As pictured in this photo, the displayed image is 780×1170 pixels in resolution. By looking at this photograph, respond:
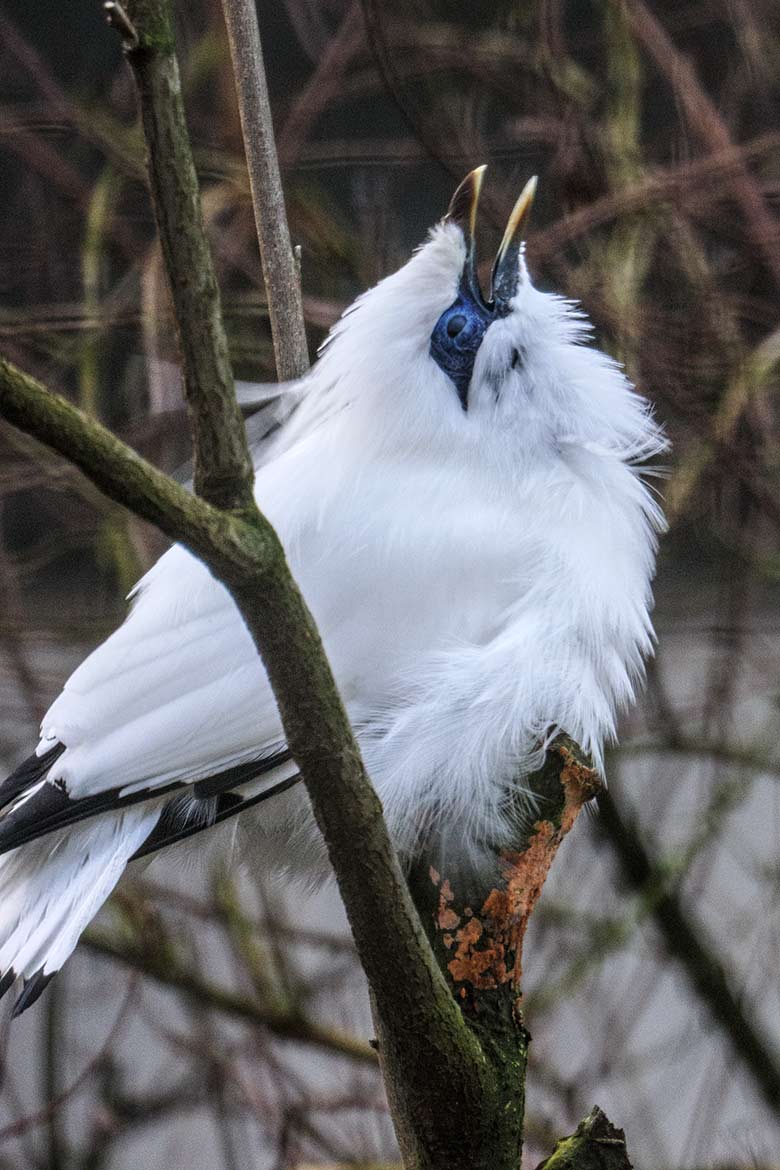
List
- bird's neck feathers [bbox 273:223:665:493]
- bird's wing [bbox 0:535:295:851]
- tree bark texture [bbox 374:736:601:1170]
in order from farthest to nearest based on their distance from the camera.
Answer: bird's neck feathers [bbox 273:223:665:493] < bird's wing [bbox 0:535:295:851] < tree bark texture [bbox 374:736:601:1170]

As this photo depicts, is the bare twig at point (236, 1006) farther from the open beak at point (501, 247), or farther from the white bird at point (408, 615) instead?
the open beak at point (501, 247)

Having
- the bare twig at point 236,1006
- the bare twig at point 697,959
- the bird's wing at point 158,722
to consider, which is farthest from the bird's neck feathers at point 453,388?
the bare twig at point 236,1006

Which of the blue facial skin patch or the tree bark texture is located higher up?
the blue facial skin patch

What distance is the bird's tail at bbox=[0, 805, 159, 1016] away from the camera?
4.79 ft

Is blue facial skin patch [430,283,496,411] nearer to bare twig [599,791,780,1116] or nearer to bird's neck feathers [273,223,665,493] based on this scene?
bird's neck feathers [273,223,665,493]

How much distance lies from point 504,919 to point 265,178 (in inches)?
34.7

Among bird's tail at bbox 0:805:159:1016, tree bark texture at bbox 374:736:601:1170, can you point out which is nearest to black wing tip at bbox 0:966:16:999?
bird's tail at bbox 0:805:159:1016

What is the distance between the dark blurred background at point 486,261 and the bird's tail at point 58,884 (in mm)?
1106

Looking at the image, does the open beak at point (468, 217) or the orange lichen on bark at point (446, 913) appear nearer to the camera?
the orange lichen on bark at point (446, 913)

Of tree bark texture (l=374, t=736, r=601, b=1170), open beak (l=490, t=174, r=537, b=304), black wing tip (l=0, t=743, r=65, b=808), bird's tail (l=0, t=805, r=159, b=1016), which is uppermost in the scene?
open beak (l=490, t=174, r=537, b=304)

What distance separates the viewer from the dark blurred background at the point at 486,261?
8.65ft

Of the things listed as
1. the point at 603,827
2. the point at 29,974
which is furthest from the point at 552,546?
the point at 603,827

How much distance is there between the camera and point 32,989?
141 cm

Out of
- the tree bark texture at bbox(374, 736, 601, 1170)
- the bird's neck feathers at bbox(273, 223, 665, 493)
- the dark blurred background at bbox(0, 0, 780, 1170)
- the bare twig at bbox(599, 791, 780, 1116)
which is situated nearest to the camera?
the tree bark texture at bbox(374, 736, 601, 1170)
